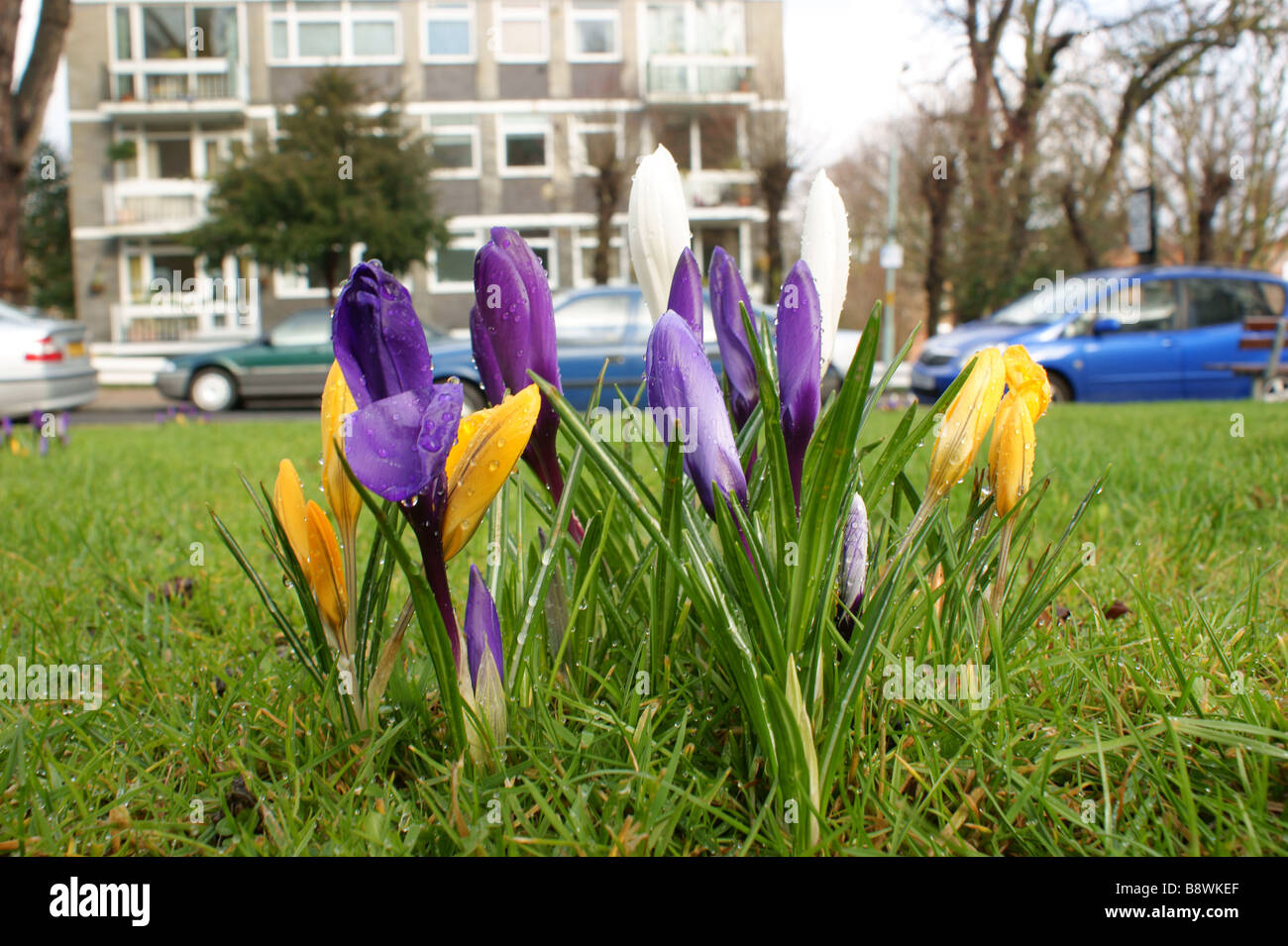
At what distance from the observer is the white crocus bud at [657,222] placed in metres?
0.95

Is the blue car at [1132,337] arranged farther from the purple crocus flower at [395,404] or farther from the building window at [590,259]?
the building window at [590,259]

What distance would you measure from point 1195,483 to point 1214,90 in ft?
64.3

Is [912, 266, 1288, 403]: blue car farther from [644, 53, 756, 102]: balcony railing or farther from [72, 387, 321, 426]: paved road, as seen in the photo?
[644, 53, 756, 102]: balcony railing

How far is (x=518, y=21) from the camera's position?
83.1 ft

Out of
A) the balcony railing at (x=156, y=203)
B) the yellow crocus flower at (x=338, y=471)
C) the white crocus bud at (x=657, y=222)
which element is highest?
the balcony railing at (x=156, y=203)

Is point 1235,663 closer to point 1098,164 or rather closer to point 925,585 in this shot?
point 925,585

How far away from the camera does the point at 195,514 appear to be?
3.07 m

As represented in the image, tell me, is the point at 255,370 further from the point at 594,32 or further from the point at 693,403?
the point at 594,32

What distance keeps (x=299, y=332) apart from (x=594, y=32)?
54.9ft

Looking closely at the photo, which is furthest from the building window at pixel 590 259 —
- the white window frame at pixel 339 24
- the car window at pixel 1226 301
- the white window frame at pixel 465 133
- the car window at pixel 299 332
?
the car window at pixel 1226 301

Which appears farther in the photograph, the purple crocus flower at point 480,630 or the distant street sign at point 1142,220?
the distant street sign at point 1142,220

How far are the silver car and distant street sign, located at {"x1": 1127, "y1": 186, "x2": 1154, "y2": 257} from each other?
34.1 ft

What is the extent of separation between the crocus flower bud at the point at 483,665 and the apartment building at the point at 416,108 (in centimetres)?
2466

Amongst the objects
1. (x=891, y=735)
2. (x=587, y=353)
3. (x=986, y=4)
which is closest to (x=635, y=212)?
(x=891, y=735)
